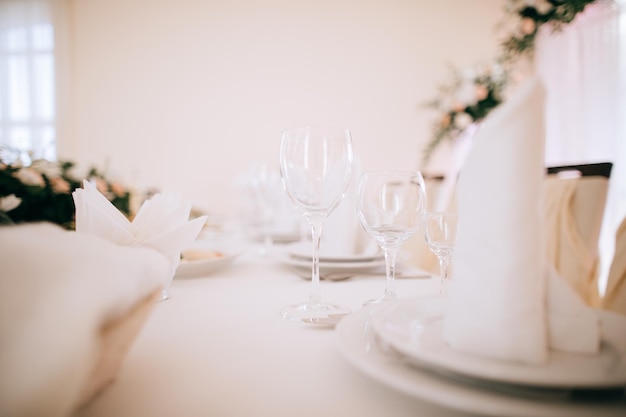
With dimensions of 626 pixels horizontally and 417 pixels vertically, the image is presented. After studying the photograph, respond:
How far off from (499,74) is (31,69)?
5142 millimetres

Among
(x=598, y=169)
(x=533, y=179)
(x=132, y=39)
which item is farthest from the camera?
(x=132, y=39)

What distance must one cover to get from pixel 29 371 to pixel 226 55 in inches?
195

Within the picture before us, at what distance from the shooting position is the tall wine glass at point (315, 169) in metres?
0.58

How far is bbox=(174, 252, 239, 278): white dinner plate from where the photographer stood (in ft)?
2.70

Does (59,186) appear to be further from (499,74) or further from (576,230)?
(499,74)

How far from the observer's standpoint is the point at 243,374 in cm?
37

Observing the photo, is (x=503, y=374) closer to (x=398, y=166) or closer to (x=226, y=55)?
(x=398, y=166)

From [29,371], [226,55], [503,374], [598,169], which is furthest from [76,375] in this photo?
[226,55]

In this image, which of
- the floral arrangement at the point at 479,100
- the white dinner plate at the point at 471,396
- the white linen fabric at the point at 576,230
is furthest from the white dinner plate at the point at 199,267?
the floral arrangement at the point at 479,100

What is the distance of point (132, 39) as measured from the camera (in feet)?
15.3

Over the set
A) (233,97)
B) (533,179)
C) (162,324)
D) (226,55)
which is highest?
(226,55)

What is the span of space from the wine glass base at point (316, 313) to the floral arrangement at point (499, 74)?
8.81 ft

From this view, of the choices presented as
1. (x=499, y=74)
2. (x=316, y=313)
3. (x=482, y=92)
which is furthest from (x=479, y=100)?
(x=316, y=313)

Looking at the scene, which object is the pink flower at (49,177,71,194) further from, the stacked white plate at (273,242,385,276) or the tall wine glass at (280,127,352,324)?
the tall wine glass at (280,127,352,324)
